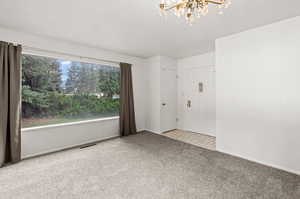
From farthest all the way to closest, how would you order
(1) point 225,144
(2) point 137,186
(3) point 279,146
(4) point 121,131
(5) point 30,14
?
(4) point 121,131 < (1) point 225,144 < (3) point 279,146 < (5) point 30,14 < (2) point 137,186

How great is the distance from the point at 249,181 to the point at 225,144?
103 centimetres

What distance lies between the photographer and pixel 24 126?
110 inches

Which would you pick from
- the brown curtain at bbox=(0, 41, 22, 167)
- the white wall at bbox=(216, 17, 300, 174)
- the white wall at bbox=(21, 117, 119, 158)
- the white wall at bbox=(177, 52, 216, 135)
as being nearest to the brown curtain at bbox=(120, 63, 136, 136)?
the white wall at bbox=(21, 117, 119, 158)

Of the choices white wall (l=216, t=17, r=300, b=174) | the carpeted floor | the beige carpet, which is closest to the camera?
the carpeted floor

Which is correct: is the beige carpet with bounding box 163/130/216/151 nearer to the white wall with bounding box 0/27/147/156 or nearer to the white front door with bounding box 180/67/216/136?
the white front door with bounding box 180/67/216/136

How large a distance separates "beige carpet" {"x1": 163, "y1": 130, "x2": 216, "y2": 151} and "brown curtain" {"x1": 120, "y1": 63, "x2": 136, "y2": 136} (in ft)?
3.98

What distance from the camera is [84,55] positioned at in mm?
3451

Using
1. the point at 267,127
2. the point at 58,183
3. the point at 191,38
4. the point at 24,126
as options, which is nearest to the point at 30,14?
the point at 24,126

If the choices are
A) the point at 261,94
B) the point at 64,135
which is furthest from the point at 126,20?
the point at 64,135

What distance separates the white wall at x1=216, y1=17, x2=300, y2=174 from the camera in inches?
86.7

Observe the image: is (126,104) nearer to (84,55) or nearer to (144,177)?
(84,55)

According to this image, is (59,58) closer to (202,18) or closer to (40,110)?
(40,110)

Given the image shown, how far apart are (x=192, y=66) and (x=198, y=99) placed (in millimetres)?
1087

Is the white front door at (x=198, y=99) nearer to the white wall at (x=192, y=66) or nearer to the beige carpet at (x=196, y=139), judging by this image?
the white wall at (x=192, y=66)
